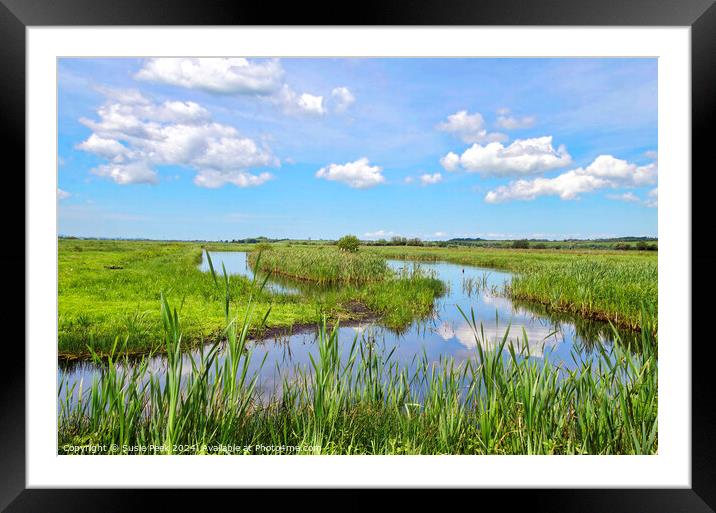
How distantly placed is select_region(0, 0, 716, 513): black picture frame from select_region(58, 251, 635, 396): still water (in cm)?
37

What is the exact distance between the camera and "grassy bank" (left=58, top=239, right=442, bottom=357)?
218cm

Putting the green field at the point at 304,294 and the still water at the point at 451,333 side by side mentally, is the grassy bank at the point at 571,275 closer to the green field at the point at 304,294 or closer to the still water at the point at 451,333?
the green field at the point at 304,294

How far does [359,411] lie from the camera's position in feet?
6.02

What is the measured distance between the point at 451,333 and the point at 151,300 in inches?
80.9

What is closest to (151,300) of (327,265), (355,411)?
(355,411)

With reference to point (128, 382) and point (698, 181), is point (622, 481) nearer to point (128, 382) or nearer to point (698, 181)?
point (698, 181)

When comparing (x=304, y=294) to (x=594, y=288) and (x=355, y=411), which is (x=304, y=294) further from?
(x=594, y=288)

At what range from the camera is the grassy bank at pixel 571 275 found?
2535 millimetres

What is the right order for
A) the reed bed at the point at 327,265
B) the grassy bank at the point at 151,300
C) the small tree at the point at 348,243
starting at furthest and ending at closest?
the reed bed at the point at 327,265 < the small tree at the point at 348,243 < the grassy bank at the point at 151,300

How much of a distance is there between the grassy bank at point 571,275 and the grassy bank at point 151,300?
1.87 ft

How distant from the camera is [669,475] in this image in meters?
1.52

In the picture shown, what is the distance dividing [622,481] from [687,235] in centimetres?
101
